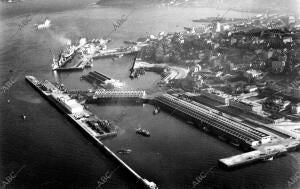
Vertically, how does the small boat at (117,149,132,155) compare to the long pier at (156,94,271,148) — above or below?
below

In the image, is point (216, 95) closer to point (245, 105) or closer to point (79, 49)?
point (245, 105)

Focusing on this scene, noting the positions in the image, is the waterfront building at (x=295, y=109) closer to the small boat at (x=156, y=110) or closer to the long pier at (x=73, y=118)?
the small boat at (x=156, y=110)

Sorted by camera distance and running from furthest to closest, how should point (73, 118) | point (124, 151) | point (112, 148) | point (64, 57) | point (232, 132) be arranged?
point (64, 57) < point (73, 118) < point (232, 132) < point (112, 148) < point (124, 151)

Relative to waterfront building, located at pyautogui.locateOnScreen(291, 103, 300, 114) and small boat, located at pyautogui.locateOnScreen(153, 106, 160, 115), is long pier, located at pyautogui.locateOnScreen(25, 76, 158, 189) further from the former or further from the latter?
waterfront building, located at pyautogui.locateOnScreen(291, 103, 300, 114)

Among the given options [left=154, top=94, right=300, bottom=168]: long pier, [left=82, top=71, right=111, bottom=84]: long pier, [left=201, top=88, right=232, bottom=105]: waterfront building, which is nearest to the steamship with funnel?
[left=82, top=71, right=111, bottom=84]: long pier

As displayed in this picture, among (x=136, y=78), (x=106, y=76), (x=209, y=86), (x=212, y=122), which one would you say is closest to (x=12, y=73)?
(x=106, y=76)

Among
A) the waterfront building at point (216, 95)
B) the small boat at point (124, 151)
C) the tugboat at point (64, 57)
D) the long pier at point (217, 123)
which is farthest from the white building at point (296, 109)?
the tugboat at point (64, 57)

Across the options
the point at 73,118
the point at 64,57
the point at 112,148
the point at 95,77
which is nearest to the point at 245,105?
the point at 112,148

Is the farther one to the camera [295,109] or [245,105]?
[245,105]
